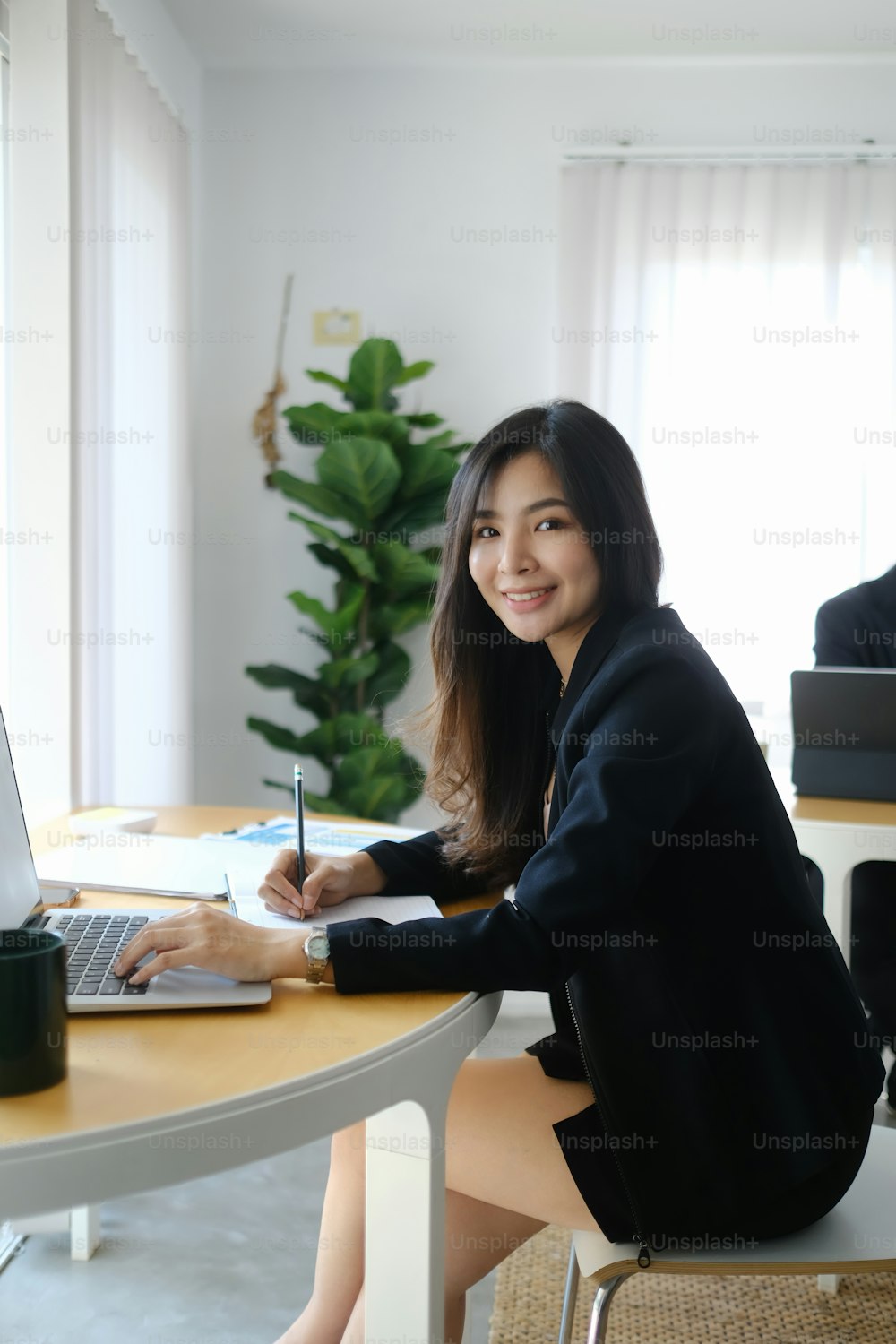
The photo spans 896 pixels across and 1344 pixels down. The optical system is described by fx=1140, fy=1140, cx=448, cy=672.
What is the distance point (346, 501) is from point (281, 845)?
182 centimetres

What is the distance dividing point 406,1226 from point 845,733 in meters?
1.39

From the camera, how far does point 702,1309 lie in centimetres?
193

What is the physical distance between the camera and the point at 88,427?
8.20 feet

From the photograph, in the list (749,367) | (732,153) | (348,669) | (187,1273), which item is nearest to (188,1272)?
(187,1273)

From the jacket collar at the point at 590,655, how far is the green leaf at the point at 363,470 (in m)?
1.96

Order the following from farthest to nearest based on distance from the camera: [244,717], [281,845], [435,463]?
[244,717], [435,463], [281,845]

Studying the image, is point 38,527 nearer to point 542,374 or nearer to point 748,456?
point 542,374

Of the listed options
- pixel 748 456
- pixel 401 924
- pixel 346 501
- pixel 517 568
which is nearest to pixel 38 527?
pixel 346 501

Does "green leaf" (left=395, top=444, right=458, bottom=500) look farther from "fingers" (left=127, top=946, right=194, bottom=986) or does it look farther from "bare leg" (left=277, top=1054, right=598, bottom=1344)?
"fingers" (left=127, top=946, right=194, bottom=986)

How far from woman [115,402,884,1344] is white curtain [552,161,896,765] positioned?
2.29 meters

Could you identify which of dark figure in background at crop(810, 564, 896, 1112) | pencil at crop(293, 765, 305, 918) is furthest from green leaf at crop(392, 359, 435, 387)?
pencil at crop(293, 765, 305, 918)

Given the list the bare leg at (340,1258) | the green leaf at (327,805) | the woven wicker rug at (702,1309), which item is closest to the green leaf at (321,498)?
the green leaf at (327,805)

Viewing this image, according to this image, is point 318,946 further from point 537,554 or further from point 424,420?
point 424,420

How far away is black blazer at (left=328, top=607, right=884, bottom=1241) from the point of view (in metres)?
1.08
